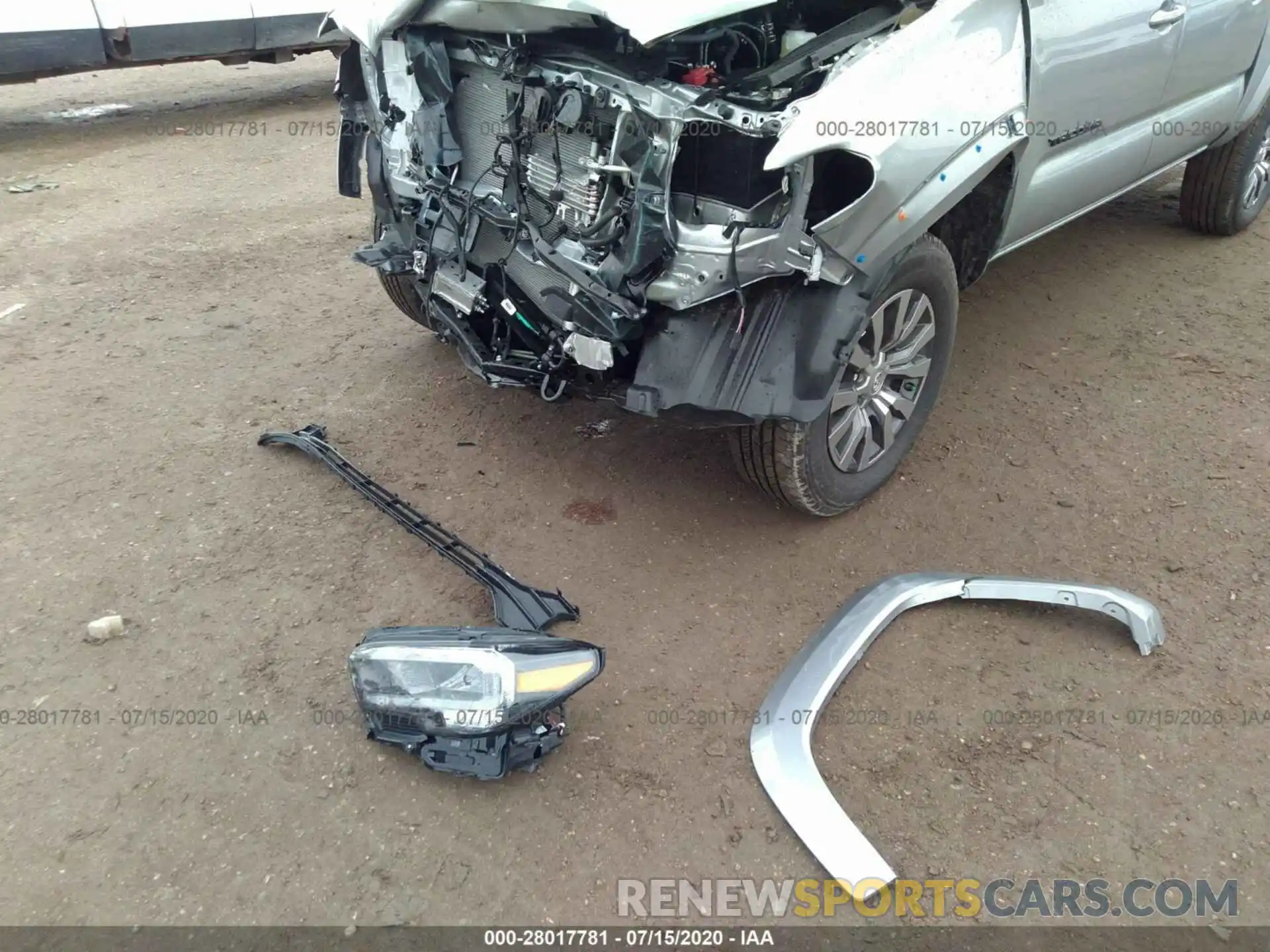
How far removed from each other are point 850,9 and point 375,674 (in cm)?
236

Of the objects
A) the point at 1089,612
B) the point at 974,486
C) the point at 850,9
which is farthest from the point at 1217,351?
the point at 850,9

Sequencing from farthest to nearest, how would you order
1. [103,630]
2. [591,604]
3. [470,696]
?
[591,604]
[103,630]
[470,696]

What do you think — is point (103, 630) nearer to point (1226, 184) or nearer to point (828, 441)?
point (828, 441)

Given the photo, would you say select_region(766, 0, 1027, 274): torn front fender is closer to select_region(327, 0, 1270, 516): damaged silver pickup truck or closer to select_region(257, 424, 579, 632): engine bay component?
select_region(327, 0, 1270, 516): damaged silver pickup truck

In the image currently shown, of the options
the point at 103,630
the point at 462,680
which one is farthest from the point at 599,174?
the point at 103,630

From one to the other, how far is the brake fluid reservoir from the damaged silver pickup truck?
0.01m

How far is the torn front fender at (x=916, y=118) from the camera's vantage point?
7.53 ft

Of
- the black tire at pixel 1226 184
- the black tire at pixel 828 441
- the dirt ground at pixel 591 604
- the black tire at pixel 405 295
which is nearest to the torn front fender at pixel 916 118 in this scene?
the black tire at pixel 828 441

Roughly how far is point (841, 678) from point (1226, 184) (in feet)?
12.7

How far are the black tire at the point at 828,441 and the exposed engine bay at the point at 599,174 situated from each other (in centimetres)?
38

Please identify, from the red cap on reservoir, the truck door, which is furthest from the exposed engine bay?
the truck door

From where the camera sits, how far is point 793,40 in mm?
2682

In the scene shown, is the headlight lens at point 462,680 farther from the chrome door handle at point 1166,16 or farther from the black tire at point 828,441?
the chrome door handle at point 1166,16

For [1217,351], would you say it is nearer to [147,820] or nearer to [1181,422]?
[1181,422]
